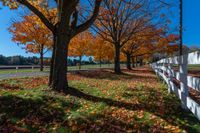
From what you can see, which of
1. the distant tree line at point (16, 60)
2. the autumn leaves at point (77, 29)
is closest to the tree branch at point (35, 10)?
the autumn leaves at point (77, 29)

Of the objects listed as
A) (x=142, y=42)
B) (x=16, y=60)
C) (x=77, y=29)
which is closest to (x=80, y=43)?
(x=142, y=42)

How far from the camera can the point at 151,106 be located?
308 inches

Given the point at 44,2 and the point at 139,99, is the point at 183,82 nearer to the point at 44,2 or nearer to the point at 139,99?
the point at 139,99

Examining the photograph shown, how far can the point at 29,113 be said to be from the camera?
662 cm

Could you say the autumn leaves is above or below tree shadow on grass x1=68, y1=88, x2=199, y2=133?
above

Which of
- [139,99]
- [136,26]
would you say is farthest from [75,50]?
[139,99]

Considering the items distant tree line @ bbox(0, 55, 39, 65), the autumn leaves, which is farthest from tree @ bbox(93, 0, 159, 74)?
distant tree line @ bbox(0, 55, 39, 65)

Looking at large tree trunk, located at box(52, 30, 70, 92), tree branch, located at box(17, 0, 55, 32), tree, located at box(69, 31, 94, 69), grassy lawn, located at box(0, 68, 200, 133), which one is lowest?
grassy lawn, located at box(0, 68, 200, 133)

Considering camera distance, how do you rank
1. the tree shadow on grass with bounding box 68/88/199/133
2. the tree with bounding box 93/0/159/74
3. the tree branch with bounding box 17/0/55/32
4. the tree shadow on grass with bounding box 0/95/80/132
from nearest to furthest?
1. the tree shadow on grass with bounding box 0/95/80/132
2. the tree shadow on grass with bounding box 68/88/199/133
3. the tree branch with bounding box 17/0/55/32
4. the tree with bounding box 93/0/159/74

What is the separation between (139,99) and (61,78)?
10.1 feet

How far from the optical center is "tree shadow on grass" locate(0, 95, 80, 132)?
5.86 m

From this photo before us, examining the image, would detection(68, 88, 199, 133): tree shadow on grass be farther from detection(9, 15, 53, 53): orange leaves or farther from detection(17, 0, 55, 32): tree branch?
detection(9, 15, 53, 53): orange leaves

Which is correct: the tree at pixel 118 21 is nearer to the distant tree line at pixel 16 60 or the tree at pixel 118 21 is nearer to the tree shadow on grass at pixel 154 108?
the tree shadow on grass at pixel 154 108

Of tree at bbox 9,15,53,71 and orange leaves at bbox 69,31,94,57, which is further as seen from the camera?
orange leaves at bbox 69,31,94,57
